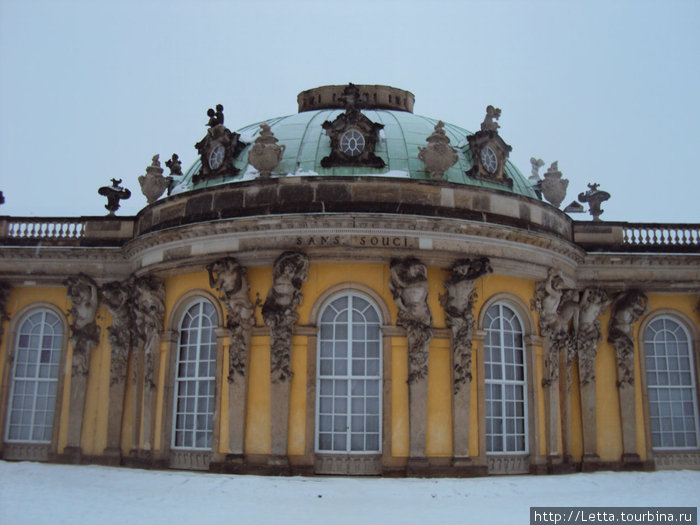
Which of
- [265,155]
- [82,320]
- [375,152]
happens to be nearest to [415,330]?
[375,152]

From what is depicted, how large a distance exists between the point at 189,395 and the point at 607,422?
37.1 ft

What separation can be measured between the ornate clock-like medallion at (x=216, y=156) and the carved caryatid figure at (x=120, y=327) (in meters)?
3.97

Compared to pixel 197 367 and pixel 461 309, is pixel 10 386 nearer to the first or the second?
pixel 197 367

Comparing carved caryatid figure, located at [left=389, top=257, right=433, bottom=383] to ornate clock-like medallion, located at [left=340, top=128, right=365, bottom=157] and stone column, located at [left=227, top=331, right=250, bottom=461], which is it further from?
stone column, located at [left=227, top=331, right=250, bottom=461]

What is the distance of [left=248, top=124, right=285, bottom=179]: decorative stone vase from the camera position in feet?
61.5

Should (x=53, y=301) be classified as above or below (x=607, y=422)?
above

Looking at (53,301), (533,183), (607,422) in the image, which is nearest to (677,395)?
(607,422)

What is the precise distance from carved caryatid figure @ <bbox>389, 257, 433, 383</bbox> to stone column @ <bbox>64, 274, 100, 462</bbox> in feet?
30.1

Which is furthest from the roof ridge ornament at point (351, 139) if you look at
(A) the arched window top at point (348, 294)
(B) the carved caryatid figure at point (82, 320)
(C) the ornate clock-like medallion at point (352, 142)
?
(B) the carved caryatid figure at point (82, 320)

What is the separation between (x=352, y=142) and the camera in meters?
19.2

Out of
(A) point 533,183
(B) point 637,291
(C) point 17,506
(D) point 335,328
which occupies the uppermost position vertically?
(A) point 533,183

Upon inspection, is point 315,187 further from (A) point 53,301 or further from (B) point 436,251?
(A) point 53,301

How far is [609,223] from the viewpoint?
2225cm

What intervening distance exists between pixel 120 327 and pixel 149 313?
166 centimetres
